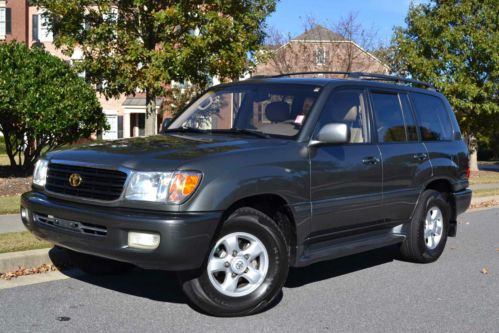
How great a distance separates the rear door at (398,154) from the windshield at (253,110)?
94 cm

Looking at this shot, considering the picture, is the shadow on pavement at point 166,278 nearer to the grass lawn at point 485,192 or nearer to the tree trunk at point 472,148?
the grass lawn at point 485,192

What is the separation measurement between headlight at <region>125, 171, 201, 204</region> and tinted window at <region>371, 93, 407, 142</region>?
2.49 metres

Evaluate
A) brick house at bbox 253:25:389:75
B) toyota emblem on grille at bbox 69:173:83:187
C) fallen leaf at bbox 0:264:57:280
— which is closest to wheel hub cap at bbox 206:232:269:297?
toyota emblem on grille at bbox 69:173:83:187

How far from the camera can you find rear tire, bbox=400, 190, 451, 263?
23.1ft

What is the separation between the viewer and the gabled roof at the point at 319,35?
2820cm

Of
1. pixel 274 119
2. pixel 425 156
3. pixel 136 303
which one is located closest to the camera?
pixel 136 303

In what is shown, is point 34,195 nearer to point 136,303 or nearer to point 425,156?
point 136,303

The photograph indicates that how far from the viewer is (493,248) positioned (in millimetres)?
8625

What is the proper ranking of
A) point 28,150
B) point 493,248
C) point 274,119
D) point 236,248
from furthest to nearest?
1. point 28,150
2. point 493,248
3. point 274,119
4. point 236,248

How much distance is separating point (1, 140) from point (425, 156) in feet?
113

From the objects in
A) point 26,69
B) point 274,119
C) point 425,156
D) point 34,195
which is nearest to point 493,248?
point 425,156

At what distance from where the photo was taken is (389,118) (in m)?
6.74

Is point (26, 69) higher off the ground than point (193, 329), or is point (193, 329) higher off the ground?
point (26, 69)

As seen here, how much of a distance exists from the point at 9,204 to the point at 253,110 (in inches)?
227
